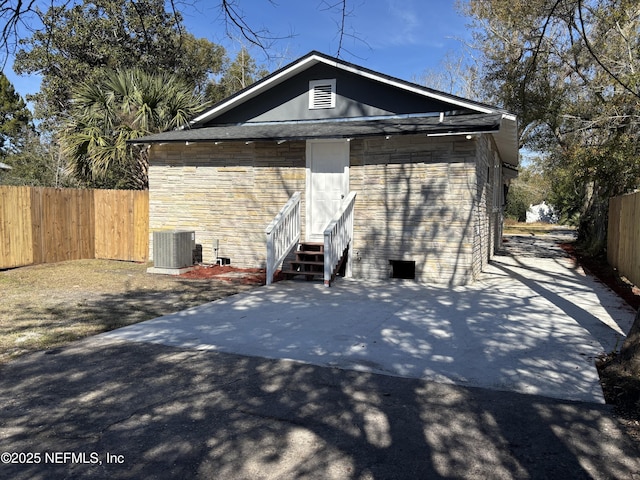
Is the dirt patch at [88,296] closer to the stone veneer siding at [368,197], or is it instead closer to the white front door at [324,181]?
the stone veneer siding at [368,197]

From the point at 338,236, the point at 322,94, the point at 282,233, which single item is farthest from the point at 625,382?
the point at 322,94

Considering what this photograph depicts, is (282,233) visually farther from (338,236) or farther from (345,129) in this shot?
(345,129)

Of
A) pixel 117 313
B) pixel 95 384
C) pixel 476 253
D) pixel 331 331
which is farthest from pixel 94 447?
pixel 476 253

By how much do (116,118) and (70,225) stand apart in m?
3.36

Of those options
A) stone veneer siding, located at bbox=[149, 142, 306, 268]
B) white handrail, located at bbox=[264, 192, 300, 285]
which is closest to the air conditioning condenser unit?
stone veneer siding, located at bbox=[149, 142, 306, 268]

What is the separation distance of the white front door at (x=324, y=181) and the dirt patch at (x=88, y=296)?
1.81 m

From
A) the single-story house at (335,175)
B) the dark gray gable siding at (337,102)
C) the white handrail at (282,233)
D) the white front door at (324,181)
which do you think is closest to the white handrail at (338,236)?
the single-story house at (335,175)

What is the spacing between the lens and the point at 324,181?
35.6 ft

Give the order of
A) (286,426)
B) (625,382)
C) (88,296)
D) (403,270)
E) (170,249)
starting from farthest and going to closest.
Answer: (403,270), (170,249), (88,296), (625,382), (286,426)

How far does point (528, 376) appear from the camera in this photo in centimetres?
439

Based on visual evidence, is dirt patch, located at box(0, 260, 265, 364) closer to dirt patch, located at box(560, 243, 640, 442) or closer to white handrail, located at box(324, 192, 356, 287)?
white handrail, located at box(324, 192, 356, 287)

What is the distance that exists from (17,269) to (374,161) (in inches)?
333

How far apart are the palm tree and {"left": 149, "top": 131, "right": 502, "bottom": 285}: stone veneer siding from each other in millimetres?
1533

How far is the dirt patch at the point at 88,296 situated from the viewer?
19.1 feet
